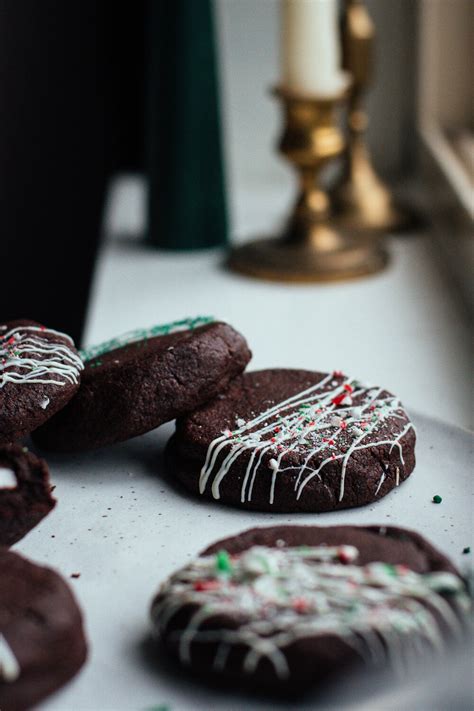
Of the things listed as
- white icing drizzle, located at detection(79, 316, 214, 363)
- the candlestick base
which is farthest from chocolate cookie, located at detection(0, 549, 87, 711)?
the candlestick base

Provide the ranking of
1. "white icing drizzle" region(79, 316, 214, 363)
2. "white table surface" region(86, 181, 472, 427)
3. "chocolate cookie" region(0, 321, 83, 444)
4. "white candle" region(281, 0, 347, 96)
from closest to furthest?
"chocolate cookie" region(0, 321, 83, 444) → "white icing drizzle" region(79, 316, 214, 363) → "white table surface" region(86, 181, 472, 427) → "white candle" region(281, 0, 347, 96)

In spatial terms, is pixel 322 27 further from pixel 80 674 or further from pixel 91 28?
pixel 80 674

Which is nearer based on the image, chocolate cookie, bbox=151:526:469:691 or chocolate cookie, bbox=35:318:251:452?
chocolate cookie, bbox=151:526:469:691

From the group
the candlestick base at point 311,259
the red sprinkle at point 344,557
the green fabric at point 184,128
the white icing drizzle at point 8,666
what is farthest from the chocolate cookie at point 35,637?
the green fabric at point 184,128

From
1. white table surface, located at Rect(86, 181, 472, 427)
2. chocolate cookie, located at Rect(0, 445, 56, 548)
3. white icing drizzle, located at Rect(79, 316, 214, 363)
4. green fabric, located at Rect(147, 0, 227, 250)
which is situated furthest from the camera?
green fabric, located at Rect(147, 0, 227, 250)

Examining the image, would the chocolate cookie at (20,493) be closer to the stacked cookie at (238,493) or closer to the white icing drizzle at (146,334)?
the stacked cookie at (238,493)

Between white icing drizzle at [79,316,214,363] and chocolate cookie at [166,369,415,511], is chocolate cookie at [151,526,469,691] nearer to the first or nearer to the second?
chocolate cookie at [166,369,415,511]
